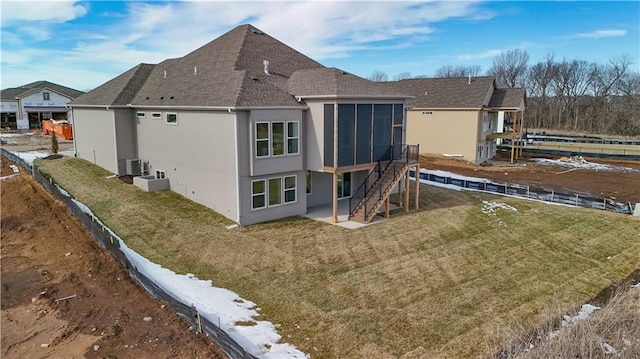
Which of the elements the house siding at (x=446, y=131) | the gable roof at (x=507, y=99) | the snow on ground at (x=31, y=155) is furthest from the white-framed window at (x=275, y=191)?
the gable roof at (x=507, y=99)

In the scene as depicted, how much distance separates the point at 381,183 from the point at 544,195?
10.5m

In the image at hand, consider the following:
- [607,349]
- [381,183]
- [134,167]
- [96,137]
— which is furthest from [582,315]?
[96,137]

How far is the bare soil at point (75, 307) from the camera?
9445mm

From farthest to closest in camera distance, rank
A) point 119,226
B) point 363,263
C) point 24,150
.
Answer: point 24,150, point 119,226, point 363,263

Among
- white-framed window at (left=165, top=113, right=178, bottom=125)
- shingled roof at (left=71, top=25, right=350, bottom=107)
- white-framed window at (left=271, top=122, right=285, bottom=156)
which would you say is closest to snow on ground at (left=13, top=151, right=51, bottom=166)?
shingled roof at (left=71, top=25, right=350, bottom=107)

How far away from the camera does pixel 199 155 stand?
62.4ft

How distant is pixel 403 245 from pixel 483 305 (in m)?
4.56

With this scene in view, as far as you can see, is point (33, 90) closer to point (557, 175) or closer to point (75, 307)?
point (75, 307)

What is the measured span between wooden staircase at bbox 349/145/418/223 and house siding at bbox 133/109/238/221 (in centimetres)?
527

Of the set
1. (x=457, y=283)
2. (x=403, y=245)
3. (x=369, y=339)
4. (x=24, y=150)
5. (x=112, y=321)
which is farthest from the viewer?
(x=24, y=150)

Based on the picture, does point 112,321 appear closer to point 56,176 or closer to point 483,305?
point 483,305

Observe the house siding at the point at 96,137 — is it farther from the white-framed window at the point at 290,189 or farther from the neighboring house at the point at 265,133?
the white-framed window at the point at 290,189

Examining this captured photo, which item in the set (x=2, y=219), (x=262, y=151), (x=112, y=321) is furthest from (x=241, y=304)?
(x=2, y=219)

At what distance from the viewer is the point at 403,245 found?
615 inches
